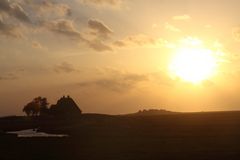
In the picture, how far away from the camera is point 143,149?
56969 millimetres

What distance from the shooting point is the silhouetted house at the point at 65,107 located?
163750mm

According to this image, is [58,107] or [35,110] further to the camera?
[35,110]

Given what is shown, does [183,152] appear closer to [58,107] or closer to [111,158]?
[111,158]

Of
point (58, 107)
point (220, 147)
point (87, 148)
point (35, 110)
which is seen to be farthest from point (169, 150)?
point (35, 110)

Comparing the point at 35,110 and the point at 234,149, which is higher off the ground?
the point at 35,110

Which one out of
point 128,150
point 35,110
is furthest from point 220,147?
point 35,110

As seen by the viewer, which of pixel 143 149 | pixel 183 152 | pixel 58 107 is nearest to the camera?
pixel 183 152

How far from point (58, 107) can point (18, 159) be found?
115970mm

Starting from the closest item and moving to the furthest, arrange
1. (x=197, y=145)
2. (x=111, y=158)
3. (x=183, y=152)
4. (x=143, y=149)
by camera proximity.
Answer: (x=111, y=158) < (x=183, y=152) < (x=143, y=149) < (x=197, y=145)

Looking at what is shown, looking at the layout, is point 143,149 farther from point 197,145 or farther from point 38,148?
point 38,148

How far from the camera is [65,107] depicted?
164 meters

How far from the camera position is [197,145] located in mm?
61094

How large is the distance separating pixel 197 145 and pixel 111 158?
56.5ft

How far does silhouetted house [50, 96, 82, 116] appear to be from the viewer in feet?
537
